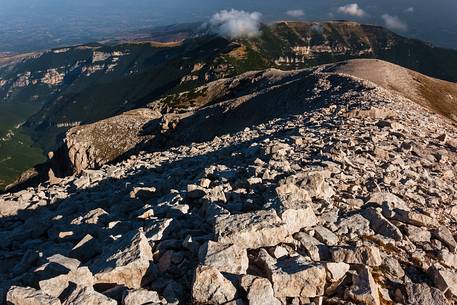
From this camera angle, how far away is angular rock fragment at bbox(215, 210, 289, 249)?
1089 cm

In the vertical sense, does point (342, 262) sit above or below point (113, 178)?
above

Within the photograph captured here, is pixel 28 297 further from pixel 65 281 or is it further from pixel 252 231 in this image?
pixel 252 231

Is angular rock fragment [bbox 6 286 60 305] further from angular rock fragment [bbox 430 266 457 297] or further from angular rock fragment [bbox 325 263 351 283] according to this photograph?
angular rock fragment [bbox 430 266 457 297]

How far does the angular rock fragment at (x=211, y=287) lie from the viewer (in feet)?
30.2

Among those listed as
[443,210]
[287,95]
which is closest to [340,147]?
[443,210]

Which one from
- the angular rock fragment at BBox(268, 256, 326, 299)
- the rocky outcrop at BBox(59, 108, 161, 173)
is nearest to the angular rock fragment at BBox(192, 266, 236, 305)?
the angular rock fragment at BBox(268, 256, 326, 299)

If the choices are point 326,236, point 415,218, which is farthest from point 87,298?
point 415,218

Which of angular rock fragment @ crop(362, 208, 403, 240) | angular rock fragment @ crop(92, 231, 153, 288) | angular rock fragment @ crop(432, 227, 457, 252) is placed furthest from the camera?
angular rock fragment @ crop(432, 227, 457, 252)

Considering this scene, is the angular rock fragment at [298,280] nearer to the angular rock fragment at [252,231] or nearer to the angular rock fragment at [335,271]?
the angular rock fragment at [335,271]

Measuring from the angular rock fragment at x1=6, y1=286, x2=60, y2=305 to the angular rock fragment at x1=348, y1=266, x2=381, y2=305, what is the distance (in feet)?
21.1

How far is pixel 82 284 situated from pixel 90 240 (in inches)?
134

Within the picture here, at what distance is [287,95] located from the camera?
6806 cm

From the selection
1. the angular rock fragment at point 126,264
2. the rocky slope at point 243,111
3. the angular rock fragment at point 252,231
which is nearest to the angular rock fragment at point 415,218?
the angular rock fragment at point 252,231

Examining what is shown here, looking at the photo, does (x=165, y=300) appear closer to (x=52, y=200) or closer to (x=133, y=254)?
(x=133, y=254)
